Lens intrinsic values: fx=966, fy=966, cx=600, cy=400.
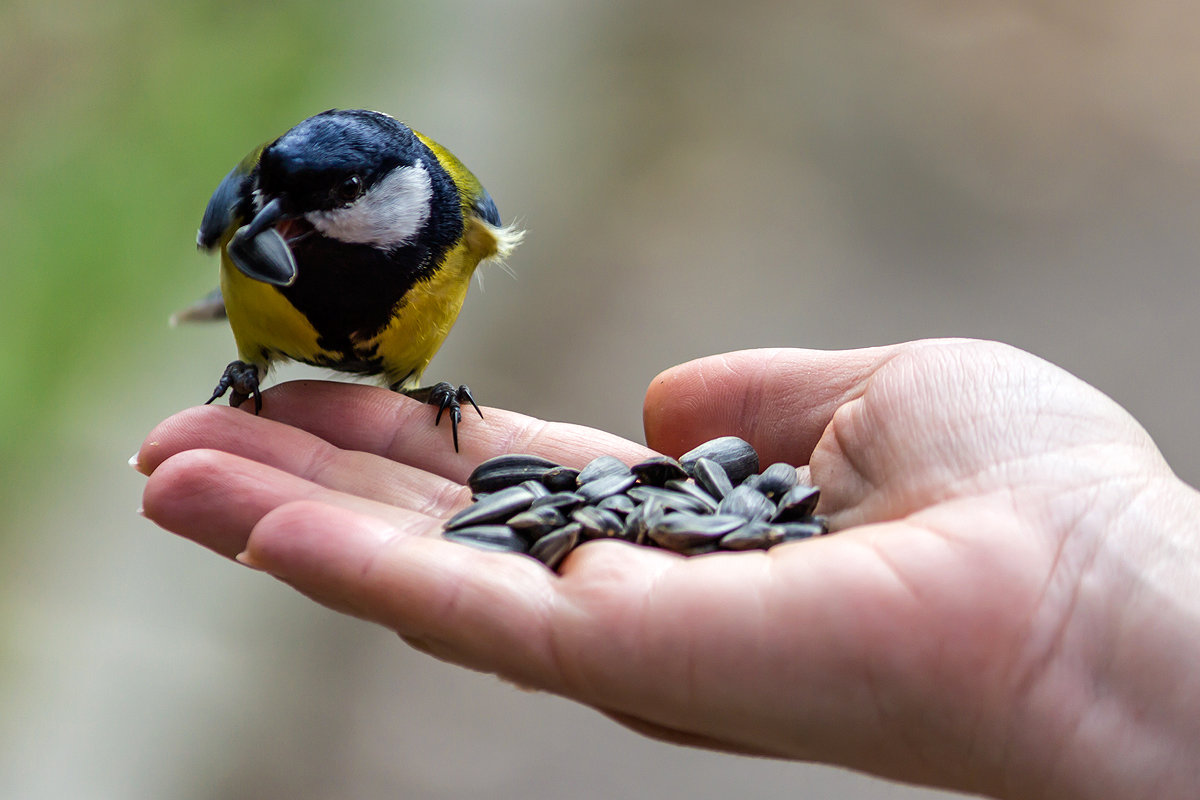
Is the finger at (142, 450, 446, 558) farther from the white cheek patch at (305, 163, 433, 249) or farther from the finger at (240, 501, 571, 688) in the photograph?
the white cheek patch at (305, 163, 433, 249)

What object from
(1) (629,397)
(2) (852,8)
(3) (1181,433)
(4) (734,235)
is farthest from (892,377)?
(2) (852,8)

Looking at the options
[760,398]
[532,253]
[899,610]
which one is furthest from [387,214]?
[532,253]

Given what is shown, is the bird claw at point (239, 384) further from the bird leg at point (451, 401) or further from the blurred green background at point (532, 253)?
the blurred green background at point (532, 253)

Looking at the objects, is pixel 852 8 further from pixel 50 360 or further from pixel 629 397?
pixel 50 360

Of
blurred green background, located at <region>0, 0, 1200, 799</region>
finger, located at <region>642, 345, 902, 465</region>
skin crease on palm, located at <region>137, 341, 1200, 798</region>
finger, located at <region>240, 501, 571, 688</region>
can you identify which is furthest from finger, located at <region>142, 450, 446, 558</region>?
blurred green background, located at <region>0, 0, 1200, 799</region>

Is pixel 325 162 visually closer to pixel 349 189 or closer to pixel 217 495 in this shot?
pixel 349 189

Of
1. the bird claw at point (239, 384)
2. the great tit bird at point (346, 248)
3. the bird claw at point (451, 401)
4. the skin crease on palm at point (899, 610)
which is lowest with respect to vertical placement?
the skin crease on palm at point (899, 610)

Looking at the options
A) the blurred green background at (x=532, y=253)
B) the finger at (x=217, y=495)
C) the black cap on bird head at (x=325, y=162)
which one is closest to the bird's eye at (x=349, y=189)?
the black cap on bird head at (x=325, y=162)
